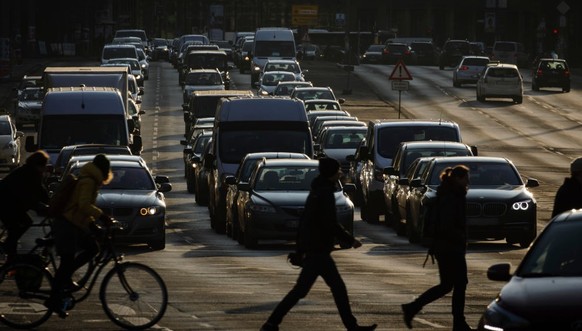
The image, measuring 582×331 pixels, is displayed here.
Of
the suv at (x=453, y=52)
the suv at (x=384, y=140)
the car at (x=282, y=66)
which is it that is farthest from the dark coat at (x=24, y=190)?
the suv at (x=453, y=52)

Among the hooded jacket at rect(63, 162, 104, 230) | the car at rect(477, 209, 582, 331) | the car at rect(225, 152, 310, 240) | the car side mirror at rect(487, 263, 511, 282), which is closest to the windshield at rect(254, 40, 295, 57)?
the car at rect(225, 152, 310, 240)

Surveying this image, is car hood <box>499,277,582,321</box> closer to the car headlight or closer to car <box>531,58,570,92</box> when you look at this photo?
the car headlight

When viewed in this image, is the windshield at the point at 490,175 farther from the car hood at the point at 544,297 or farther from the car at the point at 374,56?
the car at the point at 374,56

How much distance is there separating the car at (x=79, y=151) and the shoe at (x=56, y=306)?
701 inches

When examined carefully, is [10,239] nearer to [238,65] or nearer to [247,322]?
[247,322]

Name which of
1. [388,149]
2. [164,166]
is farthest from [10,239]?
[164,166]

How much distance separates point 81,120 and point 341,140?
7.75 meters

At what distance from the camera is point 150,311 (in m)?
16.8

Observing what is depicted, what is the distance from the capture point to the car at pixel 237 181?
99.4ft

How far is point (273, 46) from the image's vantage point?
84.6 metres

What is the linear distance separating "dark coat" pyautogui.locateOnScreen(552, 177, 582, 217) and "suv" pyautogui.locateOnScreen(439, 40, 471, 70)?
83.2 m

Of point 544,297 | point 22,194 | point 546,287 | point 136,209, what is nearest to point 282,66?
point 136,209

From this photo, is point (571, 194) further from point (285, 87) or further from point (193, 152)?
point (285, 87)

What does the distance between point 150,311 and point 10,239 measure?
3083mm
